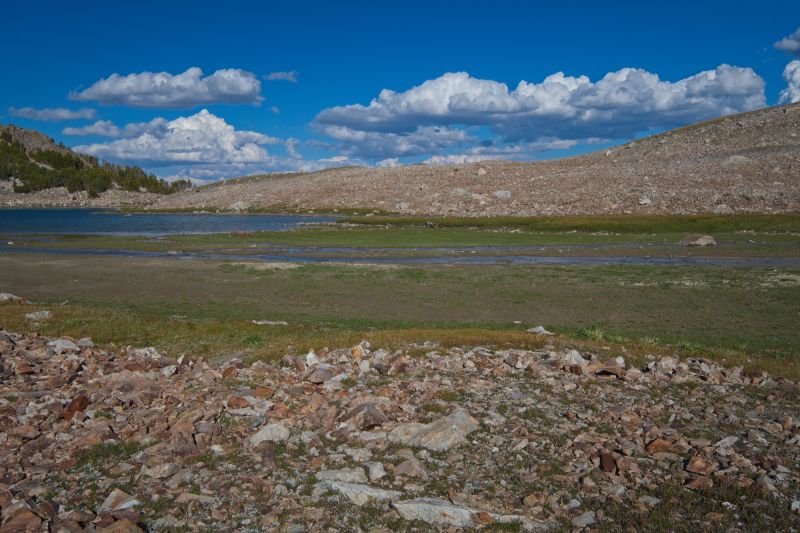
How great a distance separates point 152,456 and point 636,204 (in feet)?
306

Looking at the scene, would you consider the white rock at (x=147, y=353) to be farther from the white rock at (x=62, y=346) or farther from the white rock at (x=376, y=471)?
the white rock at (x=376, y=471)

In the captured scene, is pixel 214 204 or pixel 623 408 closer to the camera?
pixel 623 408

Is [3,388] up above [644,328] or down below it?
above

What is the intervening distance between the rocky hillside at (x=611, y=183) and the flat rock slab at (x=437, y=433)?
8551 centimetres

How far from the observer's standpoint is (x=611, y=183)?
105 meters

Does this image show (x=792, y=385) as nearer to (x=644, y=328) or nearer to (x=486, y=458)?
(x=486, y=458)

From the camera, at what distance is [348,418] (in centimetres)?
1155

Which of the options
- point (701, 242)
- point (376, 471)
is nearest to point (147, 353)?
point (376, 471)

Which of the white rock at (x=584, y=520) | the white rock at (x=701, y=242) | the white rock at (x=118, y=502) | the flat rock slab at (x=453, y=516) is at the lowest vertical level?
the white rock at (x=584, y=520)

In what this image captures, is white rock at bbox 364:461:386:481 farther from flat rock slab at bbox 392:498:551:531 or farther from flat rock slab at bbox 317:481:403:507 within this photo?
flat rock slab at bbox 392:498:551:531

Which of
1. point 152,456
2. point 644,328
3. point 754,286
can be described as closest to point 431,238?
point 754,286

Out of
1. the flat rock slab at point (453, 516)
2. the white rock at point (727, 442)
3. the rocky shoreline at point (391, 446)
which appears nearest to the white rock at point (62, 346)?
→ the rocky shoreline at point (391, 446)

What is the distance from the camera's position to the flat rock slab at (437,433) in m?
10.5

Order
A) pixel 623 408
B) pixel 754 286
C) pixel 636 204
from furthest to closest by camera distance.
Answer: pixel 636 204 < pixel 754 286 < pixel 623 408
